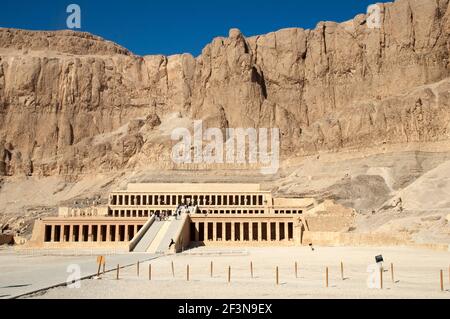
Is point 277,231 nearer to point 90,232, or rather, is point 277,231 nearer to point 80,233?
point 90,232

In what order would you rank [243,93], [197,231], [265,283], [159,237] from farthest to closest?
[243,93] < [197,231] < [159,237] < [265,283]

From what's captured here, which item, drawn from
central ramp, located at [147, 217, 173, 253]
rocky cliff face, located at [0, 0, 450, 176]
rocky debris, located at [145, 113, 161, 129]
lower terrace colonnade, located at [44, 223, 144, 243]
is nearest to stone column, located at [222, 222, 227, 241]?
central ramp, located at [147, 217, 173, 253]

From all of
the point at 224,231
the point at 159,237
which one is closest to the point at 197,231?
the point at 224,231

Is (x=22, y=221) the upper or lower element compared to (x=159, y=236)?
lower

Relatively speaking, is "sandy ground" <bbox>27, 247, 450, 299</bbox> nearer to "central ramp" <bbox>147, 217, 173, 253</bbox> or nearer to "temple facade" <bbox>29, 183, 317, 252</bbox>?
"central ramp" <bbox>147, 217, 173, 253</bbox>

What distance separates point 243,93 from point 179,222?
8003 centimetres

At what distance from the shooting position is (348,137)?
11469 centimetres

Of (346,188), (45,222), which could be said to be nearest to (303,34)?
(346,188)

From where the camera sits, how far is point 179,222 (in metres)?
59.4

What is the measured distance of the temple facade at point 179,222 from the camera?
56.3 meters

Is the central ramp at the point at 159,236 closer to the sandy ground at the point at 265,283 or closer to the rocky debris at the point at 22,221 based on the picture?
the sandy ground at the point at 265,283

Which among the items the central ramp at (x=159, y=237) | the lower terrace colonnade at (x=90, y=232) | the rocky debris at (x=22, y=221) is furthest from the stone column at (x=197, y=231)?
the rocky debris at (x=22, y=221)
